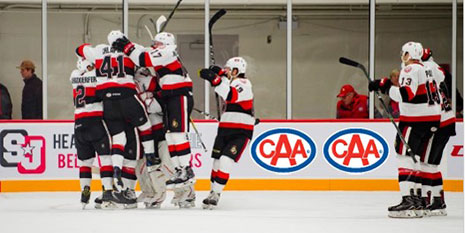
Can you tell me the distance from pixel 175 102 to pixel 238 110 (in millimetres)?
503

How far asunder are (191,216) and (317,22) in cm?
460

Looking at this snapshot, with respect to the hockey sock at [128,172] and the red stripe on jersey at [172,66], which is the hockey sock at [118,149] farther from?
the red stripe on jersey at [172,66]

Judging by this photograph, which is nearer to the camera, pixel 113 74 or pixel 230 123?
pixel 113 74

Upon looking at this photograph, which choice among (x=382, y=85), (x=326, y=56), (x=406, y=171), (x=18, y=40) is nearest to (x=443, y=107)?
(x=382, y=85)

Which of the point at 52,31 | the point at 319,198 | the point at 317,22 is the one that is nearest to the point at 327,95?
the point at 317,22

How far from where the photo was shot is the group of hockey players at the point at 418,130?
7.05 m

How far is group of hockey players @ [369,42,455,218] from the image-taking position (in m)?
7.05

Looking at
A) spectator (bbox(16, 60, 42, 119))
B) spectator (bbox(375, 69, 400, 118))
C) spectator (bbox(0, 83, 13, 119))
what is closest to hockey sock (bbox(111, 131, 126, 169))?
spectator (bbox(16, 60, 42, 119))

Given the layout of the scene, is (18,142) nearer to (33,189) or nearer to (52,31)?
(33,189)

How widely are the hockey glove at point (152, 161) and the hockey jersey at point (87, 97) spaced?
50cm

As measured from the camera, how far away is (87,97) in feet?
25.6

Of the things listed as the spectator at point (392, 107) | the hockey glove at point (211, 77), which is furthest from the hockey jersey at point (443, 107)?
the spectator at point (392, 107)

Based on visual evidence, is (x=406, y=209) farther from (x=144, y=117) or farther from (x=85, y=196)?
(x=85, y=196)

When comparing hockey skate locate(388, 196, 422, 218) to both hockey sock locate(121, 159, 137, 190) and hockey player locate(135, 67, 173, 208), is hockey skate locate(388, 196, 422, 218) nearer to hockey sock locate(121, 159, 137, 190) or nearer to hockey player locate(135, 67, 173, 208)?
hockey player locate(135, 67, 173, 208)
